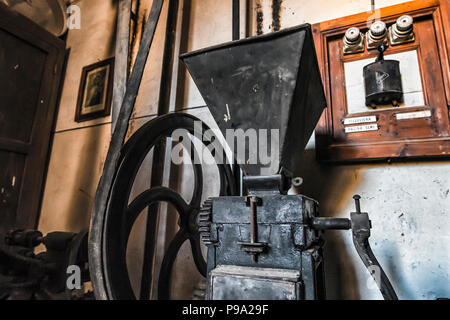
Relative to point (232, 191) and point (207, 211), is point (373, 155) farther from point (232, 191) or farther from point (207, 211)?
point (207, 211)

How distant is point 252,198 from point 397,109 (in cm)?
96

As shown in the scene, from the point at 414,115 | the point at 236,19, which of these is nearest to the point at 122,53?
the point at 236,19

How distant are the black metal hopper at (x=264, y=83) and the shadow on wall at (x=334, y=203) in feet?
1.49

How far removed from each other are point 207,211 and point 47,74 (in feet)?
7.52

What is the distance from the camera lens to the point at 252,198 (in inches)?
35.2

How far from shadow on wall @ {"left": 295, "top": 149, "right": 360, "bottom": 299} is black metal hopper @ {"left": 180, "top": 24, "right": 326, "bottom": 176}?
1.49ft

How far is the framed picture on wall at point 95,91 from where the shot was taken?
7.45ft

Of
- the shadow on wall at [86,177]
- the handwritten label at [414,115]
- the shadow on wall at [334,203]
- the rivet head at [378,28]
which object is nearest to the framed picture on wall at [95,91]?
the shadow on wall at [86,177]

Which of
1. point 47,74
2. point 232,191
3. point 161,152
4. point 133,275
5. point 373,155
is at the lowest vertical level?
point 133,275

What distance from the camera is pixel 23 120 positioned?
220 centimetres

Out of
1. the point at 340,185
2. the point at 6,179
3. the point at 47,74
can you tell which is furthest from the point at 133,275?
the point at 47,74

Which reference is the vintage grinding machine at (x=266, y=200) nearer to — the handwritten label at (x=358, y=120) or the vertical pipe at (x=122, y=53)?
the handwritten label at (x=358, y=120)

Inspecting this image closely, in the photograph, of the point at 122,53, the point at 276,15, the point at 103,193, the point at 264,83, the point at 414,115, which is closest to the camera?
the point at 103,193

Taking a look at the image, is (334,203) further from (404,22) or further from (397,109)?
(404,22)
